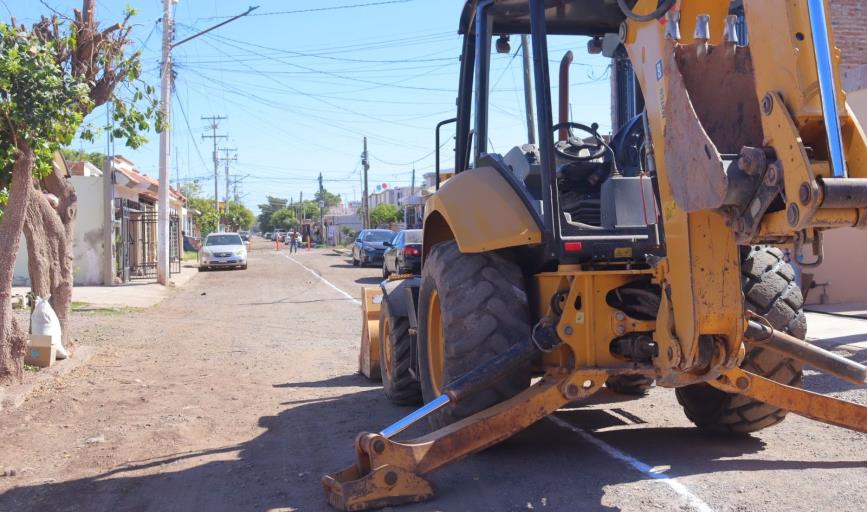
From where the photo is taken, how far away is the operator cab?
471 centimetres

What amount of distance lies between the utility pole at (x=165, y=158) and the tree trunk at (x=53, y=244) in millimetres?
12375

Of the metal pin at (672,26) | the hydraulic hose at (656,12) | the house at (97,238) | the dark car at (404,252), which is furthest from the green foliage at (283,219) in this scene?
the metal pin at (672,26)

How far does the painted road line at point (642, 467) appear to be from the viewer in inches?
174

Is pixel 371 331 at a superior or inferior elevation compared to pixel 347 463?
superior

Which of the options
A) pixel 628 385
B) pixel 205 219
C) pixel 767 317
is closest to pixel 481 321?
pixel 767 317

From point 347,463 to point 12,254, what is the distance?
481 cm

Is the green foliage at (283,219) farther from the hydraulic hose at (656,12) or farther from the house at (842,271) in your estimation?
the hydraulic hose at (656,12)

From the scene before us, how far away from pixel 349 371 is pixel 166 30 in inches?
692

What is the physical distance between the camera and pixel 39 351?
9.32 meters

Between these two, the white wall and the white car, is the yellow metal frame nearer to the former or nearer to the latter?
the white wall

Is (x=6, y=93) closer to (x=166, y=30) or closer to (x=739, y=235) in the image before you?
(x=739, y=235)

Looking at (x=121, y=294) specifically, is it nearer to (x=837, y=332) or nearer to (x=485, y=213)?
(x=837, y=332)

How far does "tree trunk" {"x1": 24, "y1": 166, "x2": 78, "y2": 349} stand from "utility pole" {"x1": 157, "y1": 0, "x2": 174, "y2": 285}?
1238 centimetres

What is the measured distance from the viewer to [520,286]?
5.09m
